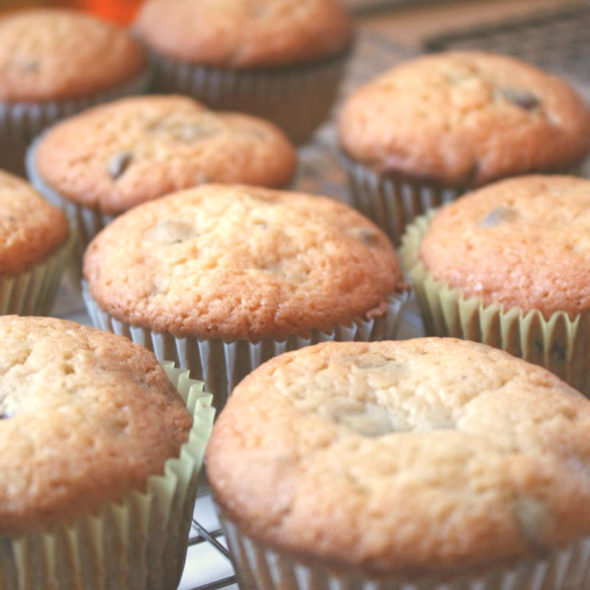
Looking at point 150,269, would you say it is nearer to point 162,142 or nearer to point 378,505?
point 162,142

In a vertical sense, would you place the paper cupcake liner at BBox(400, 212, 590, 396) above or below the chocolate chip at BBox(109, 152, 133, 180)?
→ below

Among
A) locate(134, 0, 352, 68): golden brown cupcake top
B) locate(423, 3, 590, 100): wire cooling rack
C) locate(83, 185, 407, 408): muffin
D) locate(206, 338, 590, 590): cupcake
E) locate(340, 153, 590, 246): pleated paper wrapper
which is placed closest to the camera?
locate(206, 338, 590, 590): cupcake

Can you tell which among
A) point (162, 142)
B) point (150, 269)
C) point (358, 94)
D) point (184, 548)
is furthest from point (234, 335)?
point (358, 94)

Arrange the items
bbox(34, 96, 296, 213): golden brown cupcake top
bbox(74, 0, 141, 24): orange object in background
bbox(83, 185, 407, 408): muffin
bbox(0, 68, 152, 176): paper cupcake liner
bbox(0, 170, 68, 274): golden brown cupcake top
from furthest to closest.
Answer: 1. bbox(74, 0, 141, 24): orange object in background
2. bbox(0, 68, 152, 176): paper cupcake liner
3. bbox(34, 96, 296, 213): golden brown cupcake top
4. bbox(0, 170, 68, 274): golden brown cupcake top
5. bbox(83, 185, 407, 408): muffin

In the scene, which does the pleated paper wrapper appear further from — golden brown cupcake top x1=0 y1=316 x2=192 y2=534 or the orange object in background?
the orange object in background

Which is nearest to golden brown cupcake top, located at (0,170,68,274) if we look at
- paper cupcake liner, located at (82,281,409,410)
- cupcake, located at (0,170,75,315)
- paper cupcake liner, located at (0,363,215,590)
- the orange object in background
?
cupcake, located at (0,170,75,315)

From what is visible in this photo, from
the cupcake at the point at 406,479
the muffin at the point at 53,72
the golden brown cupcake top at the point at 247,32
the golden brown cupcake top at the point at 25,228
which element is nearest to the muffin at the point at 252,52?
the golden brown cupcake top at the point at 247,32

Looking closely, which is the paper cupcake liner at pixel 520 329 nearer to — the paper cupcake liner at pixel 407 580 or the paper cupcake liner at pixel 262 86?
the paper cupcake liner at pixel 407 580
